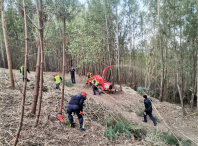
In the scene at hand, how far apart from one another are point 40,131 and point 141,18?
15625 millimetres

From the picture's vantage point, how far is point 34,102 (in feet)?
12.9

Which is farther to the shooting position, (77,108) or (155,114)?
(155,114)

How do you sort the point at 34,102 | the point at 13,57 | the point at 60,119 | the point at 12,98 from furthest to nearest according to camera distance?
the point at 13,57
the point at 12,98
the point at 60,119
the point at 34,102

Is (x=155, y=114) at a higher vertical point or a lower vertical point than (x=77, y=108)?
lower

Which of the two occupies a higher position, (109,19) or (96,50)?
(109,19)

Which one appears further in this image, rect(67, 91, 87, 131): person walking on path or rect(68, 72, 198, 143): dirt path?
rect(68, 72, 198, 143): dirt path

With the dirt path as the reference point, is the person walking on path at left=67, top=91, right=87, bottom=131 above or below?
above

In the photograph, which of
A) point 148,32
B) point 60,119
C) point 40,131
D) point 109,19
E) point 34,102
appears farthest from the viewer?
point 148,32

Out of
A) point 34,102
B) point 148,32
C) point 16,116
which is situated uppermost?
point 148,32

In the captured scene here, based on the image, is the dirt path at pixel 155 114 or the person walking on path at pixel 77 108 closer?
the person walking on path at pixel 77 108

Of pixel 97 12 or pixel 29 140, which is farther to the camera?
pixel 97 12

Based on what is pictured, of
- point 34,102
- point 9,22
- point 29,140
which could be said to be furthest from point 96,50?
point 9,22

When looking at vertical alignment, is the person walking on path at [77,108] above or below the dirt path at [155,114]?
above

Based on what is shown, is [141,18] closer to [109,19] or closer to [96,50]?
[109,19]
